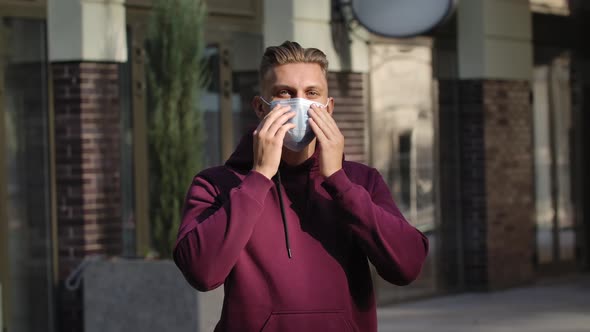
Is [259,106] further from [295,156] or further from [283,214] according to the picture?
[283,214]

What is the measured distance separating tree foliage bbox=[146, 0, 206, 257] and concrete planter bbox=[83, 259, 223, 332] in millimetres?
575

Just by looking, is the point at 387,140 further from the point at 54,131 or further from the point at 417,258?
the point at 417,258

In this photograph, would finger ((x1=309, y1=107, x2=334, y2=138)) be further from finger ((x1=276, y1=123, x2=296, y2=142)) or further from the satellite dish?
the satellite dish

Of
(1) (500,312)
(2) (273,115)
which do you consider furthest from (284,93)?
(1) (500,312)

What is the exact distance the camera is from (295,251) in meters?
2.86

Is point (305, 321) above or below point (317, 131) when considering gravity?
below

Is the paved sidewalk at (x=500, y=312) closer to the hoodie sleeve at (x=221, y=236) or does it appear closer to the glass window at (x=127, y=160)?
the glass window at (x=127, y=160)

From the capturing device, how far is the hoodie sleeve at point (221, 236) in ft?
9.10

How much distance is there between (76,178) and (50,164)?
0.24m

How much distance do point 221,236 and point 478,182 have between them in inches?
383

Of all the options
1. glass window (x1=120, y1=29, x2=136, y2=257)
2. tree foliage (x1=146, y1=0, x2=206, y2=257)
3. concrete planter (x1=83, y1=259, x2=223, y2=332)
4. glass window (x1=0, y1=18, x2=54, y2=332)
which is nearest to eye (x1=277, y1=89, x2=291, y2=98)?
concrete planter (x1=83, y1=259, x2=223, y2=332)

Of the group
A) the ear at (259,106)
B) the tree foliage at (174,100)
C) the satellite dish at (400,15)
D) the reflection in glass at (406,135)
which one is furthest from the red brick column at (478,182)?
the ear at (259,106)

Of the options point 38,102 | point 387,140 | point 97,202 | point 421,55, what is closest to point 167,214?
point 97,202

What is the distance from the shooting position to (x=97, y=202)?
847 cm
